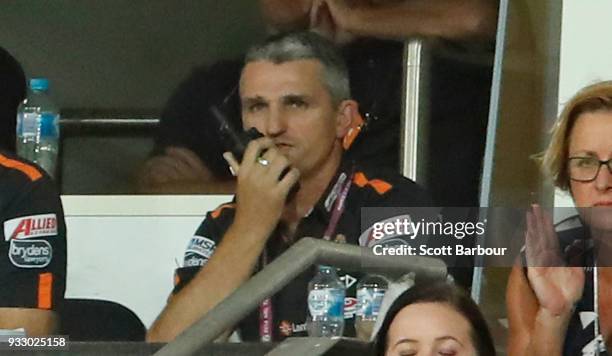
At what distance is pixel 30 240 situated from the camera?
290cm

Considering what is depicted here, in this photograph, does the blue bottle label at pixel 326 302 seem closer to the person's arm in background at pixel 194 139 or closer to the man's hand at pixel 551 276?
the man's hand at pixel 551 276

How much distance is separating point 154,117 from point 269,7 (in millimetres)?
391

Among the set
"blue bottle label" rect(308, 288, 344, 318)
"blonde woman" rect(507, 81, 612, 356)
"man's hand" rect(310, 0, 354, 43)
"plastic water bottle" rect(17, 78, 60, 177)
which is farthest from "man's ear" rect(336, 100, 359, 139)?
"plastic water bottle" rect(17, 78, 60, 177)

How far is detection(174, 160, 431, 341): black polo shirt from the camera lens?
9.60 ft

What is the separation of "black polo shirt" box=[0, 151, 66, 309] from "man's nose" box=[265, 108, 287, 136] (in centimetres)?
47

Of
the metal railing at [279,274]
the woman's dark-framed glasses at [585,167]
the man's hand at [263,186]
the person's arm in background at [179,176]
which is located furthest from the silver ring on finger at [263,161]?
the woman's dark-framed glasses at [585,167]

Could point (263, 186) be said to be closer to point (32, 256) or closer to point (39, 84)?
point (32, 256)

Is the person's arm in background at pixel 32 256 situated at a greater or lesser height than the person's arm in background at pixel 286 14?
lesser

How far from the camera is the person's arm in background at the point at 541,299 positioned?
8.87ft

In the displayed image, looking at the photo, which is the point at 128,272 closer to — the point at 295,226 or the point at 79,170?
the point at 79,170

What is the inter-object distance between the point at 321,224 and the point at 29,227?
1.95 feet

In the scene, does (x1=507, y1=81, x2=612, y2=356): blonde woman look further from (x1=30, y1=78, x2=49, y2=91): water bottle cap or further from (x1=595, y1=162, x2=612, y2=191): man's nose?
(x1=30, y1=78, x2=49, y2=91): water bottle cap

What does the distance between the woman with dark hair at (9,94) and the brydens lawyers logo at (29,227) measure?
0.45 m

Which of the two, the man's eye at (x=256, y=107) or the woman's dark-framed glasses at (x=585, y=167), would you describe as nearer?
the woman's dark-framed glasses at (x=585, y=167)
